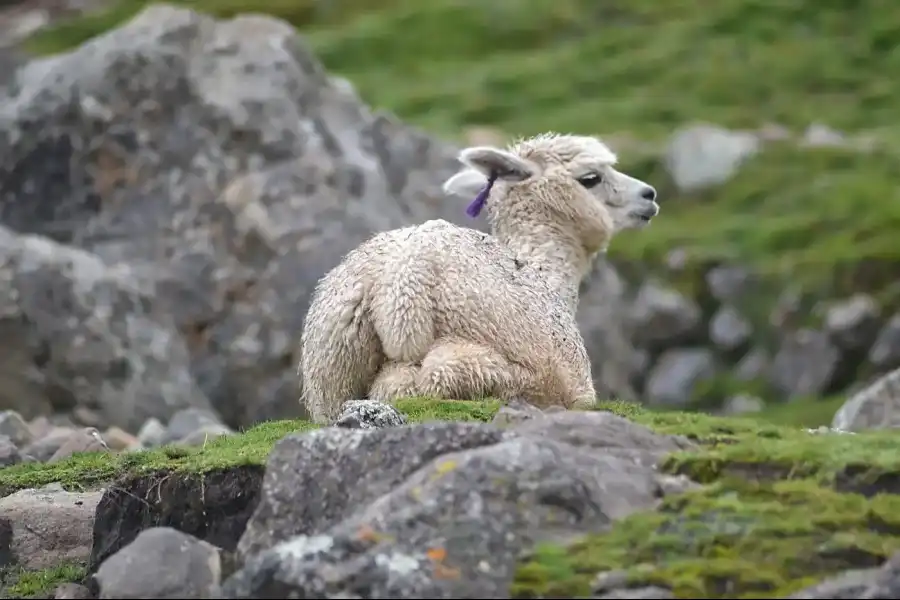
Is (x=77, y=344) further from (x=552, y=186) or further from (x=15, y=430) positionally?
(x=552, y=186)

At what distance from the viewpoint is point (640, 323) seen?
35.2m

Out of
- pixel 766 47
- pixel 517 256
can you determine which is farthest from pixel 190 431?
pixel 766 47

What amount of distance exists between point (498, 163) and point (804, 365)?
19754mm

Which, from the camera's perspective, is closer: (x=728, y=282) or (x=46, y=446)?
(x=46, y=446)

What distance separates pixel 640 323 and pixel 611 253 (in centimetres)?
293

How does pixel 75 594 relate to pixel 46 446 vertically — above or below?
above

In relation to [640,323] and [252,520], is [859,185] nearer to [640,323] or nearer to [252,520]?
[640,323]

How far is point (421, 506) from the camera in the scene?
26.3ft

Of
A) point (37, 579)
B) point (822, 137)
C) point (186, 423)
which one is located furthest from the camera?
point (822, 137)

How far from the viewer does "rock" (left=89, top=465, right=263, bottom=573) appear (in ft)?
32.2

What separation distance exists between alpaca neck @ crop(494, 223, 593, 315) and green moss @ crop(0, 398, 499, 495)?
2652 millimetres

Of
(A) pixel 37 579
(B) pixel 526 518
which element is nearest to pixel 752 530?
(B) pixel 526 518

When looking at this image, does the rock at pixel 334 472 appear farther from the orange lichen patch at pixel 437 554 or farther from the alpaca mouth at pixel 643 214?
the alpaca mouth at pixel 643 214

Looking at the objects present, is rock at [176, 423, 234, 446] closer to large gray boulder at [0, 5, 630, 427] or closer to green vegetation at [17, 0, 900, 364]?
large gray boulder at [0, 5, 630, 427]
